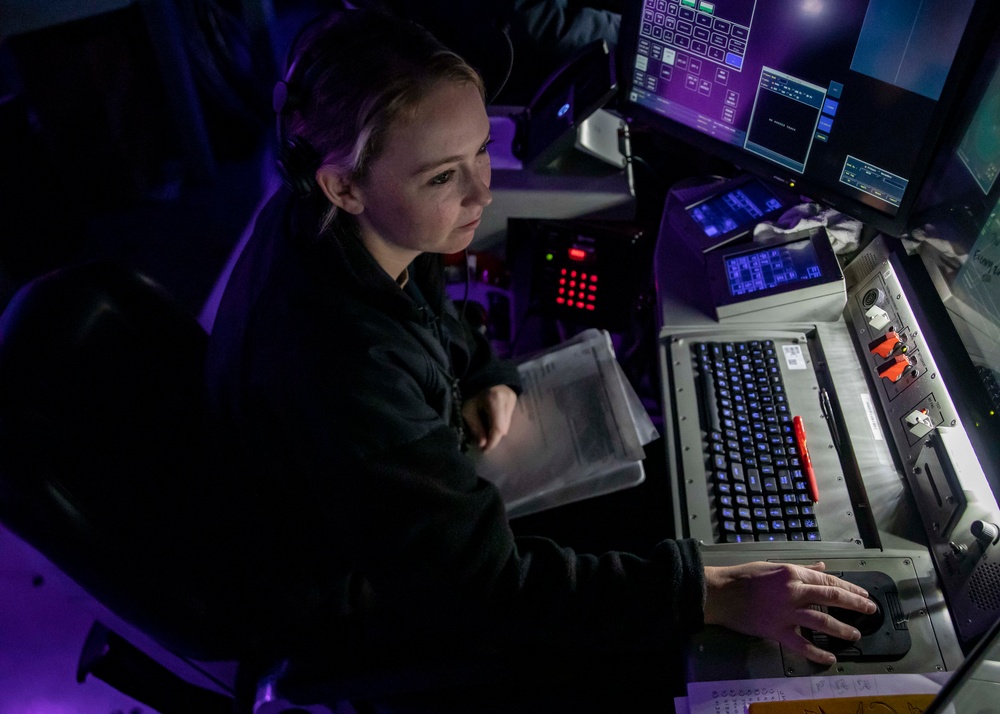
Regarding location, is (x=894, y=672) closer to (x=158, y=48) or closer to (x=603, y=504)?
(x=603, y=504)

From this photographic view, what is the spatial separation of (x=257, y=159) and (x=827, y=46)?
2518 millimetres

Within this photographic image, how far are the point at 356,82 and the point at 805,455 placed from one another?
2.70ft

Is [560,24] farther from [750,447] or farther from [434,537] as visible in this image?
[434,537]

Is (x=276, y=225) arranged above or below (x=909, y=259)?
above

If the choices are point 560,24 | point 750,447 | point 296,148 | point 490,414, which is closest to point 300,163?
point 296,148

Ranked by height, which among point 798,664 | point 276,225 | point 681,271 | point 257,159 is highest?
point 276,225

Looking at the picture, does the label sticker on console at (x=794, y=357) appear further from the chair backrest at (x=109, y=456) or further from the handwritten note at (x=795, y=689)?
the chair backrest at (x=109, y=456)

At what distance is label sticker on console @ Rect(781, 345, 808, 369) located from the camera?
1.20m

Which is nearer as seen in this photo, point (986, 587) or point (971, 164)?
point (986, 587)

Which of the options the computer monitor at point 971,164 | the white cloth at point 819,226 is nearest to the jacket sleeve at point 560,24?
the white cloth at point 819,226

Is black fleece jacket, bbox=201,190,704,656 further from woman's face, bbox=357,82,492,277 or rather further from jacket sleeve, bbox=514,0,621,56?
jacket sleeve, bbox=514,0,621,56

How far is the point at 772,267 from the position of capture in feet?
4.03

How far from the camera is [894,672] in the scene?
878 millimetres

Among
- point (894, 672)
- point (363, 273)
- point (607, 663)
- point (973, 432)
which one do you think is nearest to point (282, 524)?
point (363, 273)
